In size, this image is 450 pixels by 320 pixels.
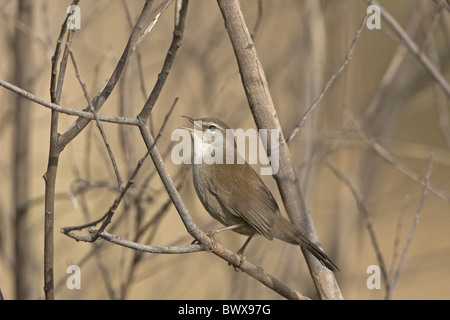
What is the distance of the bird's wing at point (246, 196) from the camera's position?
10.4ft

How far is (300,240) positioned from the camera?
9.45 ft

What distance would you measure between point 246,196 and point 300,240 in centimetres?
56

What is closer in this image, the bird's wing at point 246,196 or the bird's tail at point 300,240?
the bird's tail at point 300,240

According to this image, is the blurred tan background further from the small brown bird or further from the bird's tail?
the bird's tail

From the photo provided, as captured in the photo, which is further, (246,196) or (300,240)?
(246,196)

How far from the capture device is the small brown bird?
10.3 feet

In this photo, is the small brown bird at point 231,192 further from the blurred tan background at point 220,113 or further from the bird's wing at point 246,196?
the blurred tan background at point 220,113

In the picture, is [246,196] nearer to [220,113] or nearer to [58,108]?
[220,113]

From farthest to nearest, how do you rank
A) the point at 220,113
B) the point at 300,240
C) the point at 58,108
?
the point at 220,113, the point at 300,240, the point at 58,108

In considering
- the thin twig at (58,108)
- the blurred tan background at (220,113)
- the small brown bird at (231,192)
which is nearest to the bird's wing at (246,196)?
the small brown bird at (231,192)

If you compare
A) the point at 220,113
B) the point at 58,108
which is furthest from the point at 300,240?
the point at 220,113

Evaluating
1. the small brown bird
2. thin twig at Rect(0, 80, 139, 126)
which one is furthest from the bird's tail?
thin twig at Rect(0, 80, 139, 126)

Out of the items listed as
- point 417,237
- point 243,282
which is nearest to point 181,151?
point 243,282
